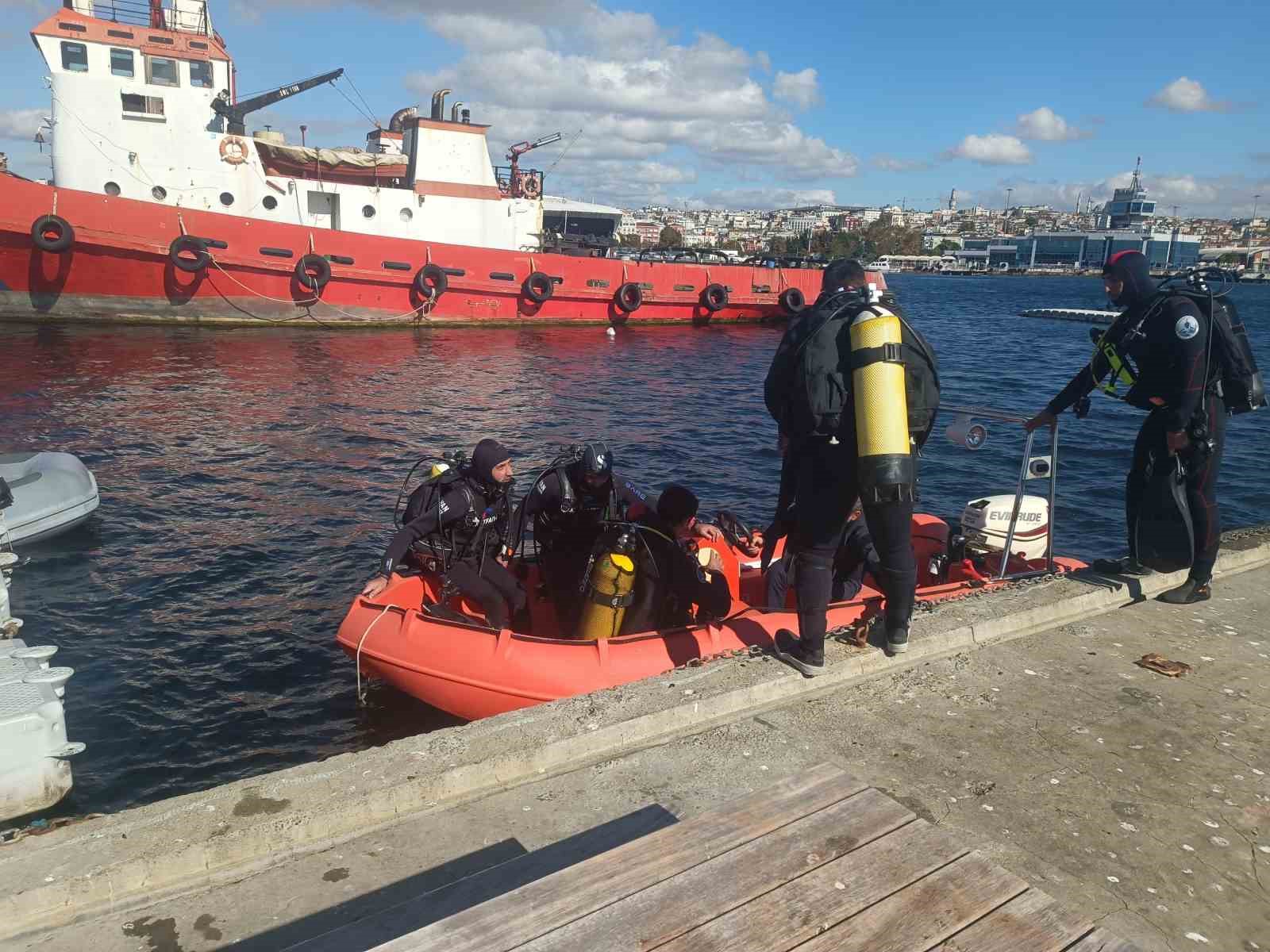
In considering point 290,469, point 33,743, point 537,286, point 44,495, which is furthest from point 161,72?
point 33,743

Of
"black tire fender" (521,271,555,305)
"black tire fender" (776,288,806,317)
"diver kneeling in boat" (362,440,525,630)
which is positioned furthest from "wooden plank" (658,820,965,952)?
"black tire fender" (776,288,806,317)

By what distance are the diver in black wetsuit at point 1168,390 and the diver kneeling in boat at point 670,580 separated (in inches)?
77.1

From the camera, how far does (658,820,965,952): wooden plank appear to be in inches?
69.9

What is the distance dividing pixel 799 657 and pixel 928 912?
1.78 metres

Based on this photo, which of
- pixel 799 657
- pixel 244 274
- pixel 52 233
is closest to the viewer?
pixel 799 657

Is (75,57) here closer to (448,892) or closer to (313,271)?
(313,271)

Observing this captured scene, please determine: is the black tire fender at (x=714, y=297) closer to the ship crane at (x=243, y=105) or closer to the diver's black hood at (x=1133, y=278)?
the ship crane at (x=243, y=105)

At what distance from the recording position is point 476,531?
18.1 feet

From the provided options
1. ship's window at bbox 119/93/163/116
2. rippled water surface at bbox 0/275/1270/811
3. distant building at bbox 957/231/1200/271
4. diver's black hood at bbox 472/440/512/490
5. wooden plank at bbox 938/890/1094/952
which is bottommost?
rippled water surface at bbox 0/275/1270/811

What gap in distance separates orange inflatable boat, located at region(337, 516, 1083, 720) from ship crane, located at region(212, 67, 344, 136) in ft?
62.9

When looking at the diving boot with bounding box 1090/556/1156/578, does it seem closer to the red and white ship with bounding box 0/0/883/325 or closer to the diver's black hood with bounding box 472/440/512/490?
the diver's black hood with bounding box 472/440/512/490

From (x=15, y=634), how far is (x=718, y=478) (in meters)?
8.44

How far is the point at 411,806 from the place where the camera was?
2.80 meters

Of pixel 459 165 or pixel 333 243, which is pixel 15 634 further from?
pixel 459 165
